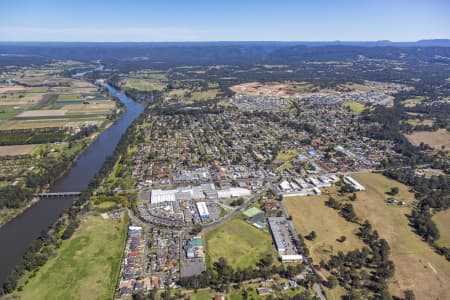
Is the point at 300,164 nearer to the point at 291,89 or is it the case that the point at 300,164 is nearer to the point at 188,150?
the point at 188,150

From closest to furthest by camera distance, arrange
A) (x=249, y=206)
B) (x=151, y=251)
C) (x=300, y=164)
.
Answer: (x=151, y=251) → (x=249, y=206) → (x=300, y=164)

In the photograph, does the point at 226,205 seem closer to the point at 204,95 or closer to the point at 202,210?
the point at 202,210

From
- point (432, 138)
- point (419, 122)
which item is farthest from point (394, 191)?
point (419, 122)

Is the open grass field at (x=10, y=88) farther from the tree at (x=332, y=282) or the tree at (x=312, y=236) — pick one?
the tree at (x=332, y=282)

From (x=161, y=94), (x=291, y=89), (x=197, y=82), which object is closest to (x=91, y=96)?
(x=161, y=94)

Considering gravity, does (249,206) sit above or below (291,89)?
below

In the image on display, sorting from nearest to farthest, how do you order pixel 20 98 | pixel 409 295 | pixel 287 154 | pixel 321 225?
pixel 409 295 < pixel 321 225 < pixel 287 154 < pixel 20 98

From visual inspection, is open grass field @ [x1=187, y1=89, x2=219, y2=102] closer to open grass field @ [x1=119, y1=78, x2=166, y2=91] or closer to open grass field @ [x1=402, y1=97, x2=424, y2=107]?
open grass field @ [x1=119, y1=78, x2=166, y2=91]
